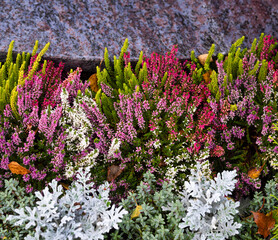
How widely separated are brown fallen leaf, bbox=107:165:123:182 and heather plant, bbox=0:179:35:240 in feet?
1.75

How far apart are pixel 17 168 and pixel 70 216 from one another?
57 centimetres

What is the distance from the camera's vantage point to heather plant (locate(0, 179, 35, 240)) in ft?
5.30

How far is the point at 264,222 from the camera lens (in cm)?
175

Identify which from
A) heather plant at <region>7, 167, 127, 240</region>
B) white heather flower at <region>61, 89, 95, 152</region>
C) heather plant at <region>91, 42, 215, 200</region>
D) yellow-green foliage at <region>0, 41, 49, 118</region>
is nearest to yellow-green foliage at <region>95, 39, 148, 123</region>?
heather plant at <region>91, 42, 215, 200</region>

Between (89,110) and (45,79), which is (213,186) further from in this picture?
(45,79)

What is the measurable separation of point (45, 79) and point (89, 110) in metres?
0.53

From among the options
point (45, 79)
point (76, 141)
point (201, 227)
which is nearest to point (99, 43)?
point (45, 79)

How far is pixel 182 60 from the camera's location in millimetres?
2785

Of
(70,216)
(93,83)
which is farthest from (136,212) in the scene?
(93,83)

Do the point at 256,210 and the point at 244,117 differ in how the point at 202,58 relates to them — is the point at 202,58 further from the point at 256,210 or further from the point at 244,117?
the point at 256,210

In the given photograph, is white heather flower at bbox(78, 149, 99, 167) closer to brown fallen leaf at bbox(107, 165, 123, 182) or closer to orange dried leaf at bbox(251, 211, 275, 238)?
brown fallen leaf at bbox(107, 165, 123, 182)

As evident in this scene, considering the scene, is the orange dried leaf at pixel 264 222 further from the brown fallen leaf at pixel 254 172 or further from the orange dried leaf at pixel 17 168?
the orange dried leaf at pixel 17 168

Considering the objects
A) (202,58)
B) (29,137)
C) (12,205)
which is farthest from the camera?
(202,58)

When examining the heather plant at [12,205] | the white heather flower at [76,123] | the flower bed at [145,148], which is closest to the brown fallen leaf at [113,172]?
the flower bed at [145,148]
